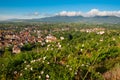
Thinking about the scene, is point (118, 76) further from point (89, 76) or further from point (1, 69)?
point (1, 69)

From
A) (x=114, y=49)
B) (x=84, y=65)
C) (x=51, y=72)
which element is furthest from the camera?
(x=114, y=49)

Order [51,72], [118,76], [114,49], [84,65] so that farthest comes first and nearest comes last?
[114,49] → [84,65] → [51,72] → [118,76]

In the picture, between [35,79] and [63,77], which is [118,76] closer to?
[63,77]

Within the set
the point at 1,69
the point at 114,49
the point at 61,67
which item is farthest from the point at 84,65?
the point at 114,49

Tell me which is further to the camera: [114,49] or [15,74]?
[114,49]

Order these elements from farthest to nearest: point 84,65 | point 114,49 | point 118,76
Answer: point 114,49 → point 84,65 → point 118,76

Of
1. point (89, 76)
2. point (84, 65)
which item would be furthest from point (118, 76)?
point (84, 65)

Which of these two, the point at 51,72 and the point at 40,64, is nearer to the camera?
the point at 51,72
